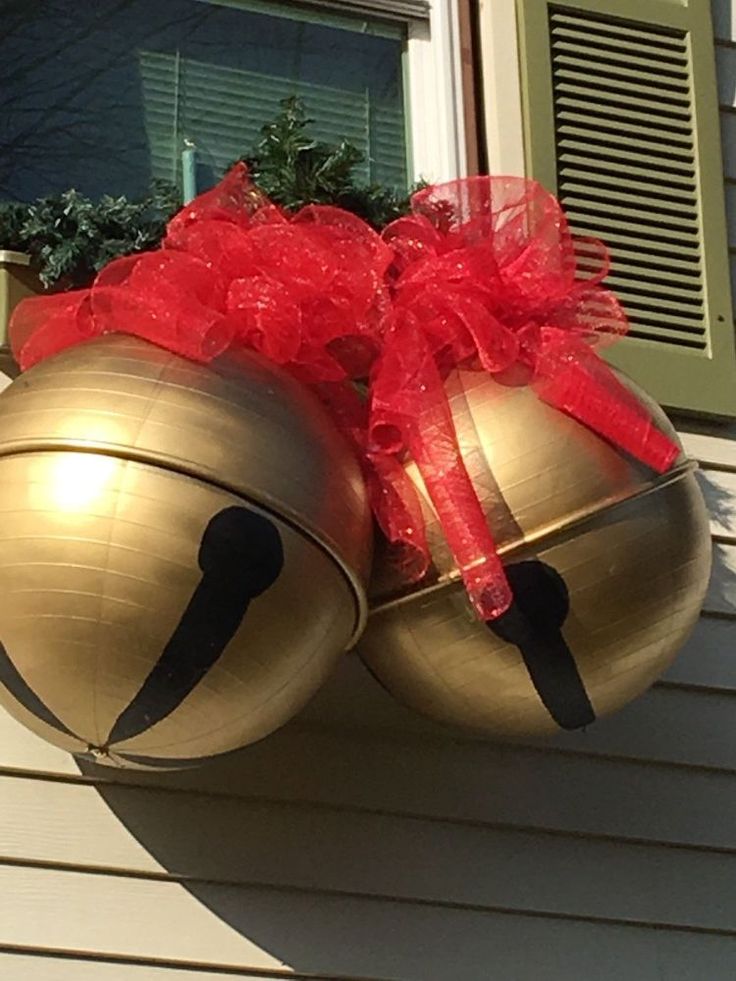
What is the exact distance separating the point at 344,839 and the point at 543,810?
0.35 m

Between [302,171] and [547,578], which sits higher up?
[302,171]

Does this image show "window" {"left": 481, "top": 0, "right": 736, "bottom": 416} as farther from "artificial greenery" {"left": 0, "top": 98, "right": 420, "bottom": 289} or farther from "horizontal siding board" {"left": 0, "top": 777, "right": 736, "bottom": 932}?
"horizontal siding board" {"left": 0, "top": 777, "right": 736, "bottom": 932}

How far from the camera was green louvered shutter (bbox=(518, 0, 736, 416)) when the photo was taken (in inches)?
135

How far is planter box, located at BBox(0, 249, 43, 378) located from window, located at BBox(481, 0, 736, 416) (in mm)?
996

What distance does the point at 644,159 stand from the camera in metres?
3.57

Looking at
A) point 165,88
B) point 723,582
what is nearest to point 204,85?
point 165,88

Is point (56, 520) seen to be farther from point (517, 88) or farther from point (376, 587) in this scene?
point (517, 88)

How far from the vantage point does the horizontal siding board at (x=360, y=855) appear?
2754 mm

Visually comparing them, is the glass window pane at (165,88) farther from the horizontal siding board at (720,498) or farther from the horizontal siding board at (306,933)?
the horizontal siding board at (306,933)

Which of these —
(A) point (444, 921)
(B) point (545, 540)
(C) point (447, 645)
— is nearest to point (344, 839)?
(A) point (444, 921)

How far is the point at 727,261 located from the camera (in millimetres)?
3574

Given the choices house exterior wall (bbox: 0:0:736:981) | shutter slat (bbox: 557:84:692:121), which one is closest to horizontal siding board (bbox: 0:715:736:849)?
house exterior wall (bbox: 0:0:736:981)

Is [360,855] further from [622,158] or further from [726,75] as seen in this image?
[726,75]

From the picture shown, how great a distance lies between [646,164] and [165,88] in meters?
0.91
